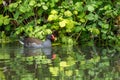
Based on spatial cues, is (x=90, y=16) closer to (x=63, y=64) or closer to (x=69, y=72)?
(x=63, y=64)

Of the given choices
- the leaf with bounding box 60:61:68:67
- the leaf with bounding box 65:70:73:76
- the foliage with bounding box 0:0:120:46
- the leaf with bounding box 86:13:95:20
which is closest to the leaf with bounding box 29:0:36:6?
the foliage with bounding box 0:0:120:46

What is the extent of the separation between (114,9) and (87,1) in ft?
2.44

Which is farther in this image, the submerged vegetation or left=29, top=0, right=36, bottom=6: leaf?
left=29, top=0, right=36, bottom=6: leaf

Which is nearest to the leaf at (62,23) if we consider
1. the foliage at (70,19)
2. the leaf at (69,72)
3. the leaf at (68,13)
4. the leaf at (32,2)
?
the foliage at (70,19)

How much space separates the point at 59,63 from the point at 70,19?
2.93 m

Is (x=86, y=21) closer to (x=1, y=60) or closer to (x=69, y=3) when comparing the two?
(x=69, y=3)

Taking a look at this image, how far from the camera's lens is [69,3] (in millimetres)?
12125

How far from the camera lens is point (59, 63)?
9070 mm

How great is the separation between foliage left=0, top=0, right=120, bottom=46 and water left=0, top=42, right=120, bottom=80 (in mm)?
583

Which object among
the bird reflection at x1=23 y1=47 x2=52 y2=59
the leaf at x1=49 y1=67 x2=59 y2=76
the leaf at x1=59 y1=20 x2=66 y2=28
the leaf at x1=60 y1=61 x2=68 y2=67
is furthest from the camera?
the leaf at x1=59 y1=20 x2=66 y2=28

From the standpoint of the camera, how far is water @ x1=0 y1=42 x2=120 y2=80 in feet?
25.6

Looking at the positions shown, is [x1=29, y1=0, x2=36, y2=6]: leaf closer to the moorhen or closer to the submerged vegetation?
the submerged vegetation

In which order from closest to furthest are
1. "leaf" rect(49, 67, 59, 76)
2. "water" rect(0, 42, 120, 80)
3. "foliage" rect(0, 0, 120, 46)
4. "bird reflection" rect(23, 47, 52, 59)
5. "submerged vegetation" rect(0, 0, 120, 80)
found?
"water" rect(0, 42, 120, 80) → "leaf" rect(49, 67, 59, 76) → "bird reflection" rect(23, 47, 52, 59) → "submerged vegetation" rect(0, 0, 120, 80) → "foliage" rect(0, 0, 120, 46)

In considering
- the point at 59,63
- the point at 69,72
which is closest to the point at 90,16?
the point at 59,63
